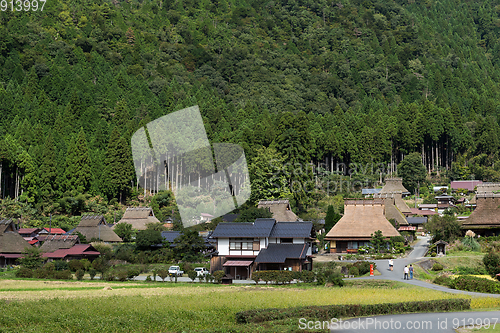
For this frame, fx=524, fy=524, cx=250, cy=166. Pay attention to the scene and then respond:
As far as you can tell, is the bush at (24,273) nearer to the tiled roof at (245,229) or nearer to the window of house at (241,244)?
the tiled roof at (245,229)

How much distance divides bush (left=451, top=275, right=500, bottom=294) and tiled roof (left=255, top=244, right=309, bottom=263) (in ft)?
36.3

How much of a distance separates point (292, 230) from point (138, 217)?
78.0 ft

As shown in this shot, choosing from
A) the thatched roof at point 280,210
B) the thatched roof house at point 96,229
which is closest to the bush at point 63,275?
the thatched roof house at point 96,229

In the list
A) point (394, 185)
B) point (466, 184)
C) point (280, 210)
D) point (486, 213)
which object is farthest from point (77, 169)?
point (466, 184)

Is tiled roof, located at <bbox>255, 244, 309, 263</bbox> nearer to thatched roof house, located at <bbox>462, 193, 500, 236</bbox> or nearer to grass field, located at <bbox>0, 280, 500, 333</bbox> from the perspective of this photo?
grass field, located at <bbox>0, 280, 500, 333</bbox>

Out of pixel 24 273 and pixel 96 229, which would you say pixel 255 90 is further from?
pixel 24 273

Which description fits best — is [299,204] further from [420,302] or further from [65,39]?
[65,39]

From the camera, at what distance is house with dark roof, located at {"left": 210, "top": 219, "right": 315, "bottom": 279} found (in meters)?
35.3

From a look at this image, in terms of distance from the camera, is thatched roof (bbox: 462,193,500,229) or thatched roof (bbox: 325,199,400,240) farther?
thatched roof (bbox: 325,199,400,240)

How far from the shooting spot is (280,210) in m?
50.5

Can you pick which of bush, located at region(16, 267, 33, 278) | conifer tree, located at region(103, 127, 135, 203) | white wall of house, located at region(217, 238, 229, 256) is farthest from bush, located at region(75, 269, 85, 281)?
conifer tree, located at region(103, 127, 135, 203)

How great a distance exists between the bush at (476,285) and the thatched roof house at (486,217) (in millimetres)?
18903

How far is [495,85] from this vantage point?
125 m

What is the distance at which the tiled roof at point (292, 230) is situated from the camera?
120 feet
